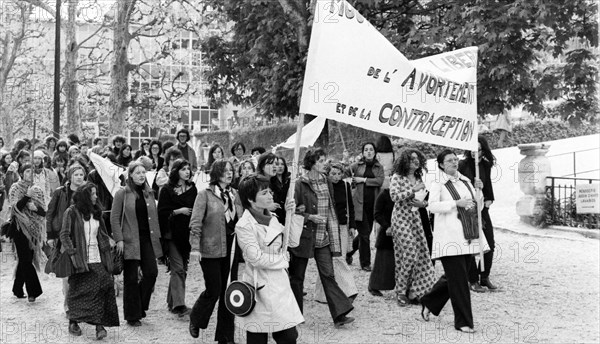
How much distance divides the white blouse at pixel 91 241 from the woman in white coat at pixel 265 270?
2.42 meters

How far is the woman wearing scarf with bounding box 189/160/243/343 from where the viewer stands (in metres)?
7.72

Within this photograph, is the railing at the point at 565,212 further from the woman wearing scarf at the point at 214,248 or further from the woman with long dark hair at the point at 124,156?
the woman wearing scarf at the point at 214,248

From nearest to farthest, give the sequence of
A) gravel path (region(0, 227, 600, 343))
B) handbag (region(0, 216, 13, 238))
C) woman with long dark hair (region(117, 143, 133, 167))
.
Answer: gravel path (region(0, 227, 600, 343)), handbag (region(0, 216, 13, 238)), woman with long dark hair (region(117, 143, 133, 167))

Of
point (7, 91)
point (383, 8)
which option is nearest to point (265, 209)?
point (383, 8)

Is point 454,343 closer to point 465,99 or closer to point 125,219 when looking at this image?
point 465,99

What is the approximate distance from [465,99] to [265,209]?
262 cm

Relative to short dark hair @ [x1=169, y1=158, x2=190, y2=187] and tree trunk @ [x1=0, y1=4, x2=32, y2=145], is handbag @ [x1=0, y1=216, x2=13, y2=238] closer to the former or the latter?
short dark hair @ [x1=169, y1=158, x2=190, y2=187]

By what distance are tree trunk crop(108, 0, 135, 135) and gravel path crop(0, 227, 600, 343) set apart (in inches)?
386

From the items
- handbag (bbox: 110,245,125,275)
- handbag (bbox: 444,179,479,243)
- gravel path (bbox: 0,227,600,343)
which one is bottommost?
gravel path (bbox: 0,227,600,343)

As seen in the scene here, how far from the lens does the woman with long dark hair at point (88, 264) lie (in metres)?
7.89

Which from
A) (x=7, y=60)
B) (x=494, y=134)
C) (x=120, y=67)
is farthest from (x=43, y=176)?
(x=7, y=60)

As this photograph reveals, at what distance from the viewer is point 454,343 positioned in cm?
779

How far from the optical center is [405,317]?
883 cm

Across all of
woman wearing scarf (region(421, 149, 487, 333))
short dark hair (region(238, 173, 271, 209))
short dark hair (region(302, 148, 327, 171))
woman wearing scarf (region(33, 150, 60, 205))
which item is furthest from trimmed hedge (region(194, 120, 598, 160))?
short dark hair (region(238, 173, 271, 209))
